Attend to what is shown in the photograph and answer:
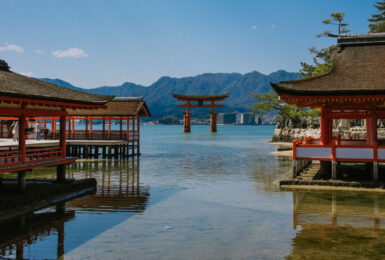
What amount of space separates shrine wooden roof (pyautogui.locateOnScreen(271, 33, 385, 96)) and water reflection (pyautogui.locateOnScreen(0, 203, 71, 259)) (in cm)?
965

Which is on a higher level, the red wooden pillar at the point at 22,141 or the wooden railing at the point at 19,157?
the red wooden pillar at the point at 22,141

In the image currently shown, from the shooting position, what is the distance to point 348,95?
1622 cm

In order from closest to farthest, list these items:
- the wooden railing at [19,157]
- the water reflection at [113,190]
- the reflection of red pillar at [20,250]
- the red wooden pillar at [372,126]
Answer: the reflection of red pillar at [20,250] → the wooden railing at [19,157] → the water reflection at [113,190] → the red wooden pillar at [372,126]

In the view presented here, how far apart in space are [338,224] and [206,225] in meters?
3.70

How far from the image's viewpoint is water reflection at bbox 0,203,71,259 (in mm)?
9062

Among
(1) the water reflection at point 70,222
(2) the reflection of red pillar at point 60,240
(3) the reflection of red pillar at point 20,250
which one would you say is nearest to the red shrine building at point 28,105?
(1) the water reflection at point 70,222

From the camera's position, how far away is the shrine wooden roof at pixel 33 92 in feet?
41.2

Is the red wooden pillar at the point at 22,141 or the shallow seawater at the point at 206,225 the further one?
the red wooden pillar at the point at 22,141

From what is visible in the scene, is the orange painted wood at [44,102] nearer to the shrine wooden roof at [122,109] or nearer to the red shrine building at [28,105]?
the red shrine building at [28,105]

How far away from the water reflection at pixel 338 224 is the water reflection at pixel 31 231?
582 cm

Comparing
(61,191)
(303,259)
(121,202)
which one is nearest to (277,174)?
(121,202)

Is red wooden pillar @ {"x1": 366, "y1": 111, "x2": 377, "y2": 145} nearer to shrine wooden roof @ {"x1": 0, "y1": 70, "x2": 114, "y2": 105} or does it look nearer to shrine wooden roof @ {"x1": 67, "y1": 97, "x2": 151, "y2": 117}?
shrine wooden roof @ {"x1": 0, "y1": 70, "x2": 114, "y2": 105}

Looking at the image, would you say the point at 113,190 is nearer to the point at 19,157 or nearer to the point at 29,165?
the point at 29,165

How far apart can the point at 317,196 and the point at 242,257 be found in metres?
7.61
